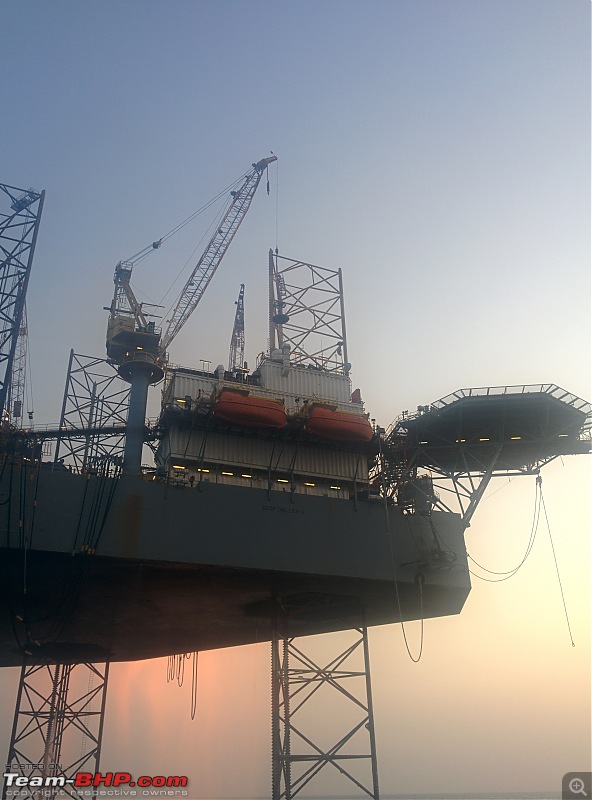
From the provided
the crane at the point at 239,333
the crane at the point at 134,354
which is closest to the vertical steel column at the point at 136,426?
the crane at the point at 134,354

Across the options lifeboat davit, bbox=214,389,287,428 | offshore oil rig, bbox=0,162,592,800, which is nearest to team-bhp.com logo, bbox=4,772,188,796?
offshore oil rig, bbox=0,162,592,800

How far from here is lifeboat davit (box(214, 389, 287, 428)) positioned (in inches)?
1021

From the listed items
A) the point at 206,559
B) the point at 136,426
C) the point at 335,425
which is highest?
the point at 136,426

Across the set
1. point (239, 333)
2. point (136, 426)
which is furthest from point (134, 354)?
point (239, 333)

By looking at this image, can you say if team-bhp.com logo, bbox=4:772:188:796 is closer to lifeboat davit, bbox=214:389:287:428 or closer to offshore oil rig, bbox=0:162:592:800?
offshore oil rig, bbox=0:162:592:800

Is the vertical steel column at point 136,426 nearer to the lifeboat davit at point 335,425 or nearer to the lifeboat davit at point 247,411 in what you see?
the lifeboat davit at point 247,411

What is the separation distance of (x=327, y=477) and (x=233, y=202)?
2587 cm

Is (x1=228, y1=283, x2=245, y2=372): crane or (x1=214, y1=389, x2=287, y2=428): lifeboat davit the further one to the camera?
(x1=228, y1=283, x2=245, y2=372): crane

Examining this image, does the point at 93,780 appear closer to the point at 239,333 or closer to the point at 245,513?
the point at 245,513

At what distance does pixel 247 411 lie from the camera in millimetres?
26094

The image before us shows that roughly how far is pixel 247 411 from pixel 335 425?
3580mm

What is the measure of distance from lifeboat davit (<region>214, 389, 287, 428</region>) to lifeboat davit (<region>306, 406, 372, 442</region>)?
1.26 m

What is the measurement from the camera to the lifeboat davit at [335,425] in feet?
88.9

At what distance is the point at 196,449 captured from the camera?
2762 cm
